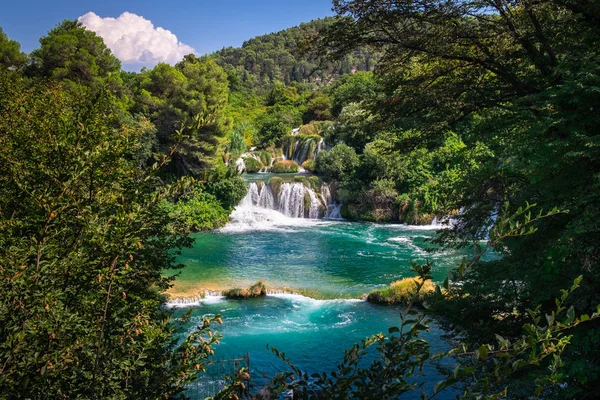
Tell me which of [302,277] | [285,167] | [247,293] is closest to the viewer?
[247,293]

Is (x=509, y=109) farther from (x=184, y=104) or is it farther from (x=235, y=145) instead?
(x=235, y=145)

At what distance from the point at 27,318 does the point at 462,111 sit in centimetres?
697

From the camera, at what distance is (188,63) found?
26594 millimetres

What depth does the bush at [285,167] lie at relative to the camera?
32.6 metres

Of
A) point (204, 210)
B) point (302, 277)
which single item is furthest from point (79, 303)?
point (204, 210)

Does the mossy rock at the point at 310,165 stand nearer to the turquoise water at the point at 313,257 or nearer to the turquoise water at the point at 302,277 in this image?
the turquoise water at the point at 302,277

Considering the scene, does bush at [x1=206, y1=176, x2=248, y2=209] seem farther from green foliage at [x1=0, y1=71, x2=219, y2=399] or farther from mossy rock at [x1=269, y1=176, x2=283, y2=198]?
green foliage at [x1=0, y1=71, x2=219, y2=399]

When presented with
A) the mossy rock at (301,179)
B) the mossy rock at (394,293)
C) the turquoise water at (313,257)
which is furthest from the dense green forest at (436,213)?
the mossy rock at (301,179)

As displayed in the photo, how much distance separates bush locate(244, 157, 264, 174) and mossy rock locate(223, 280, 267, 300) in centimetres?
1986

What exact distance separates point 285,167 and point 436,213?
81.2ft

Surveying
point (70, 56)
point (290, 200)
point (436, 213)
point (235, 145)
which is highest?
point (70, 56)

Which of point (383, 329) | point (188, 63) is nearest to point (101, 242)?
point (383, 329)

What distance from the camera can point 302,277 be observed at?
615 inches

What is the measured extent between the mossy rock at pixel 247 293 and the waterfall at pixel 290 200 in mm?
12974
